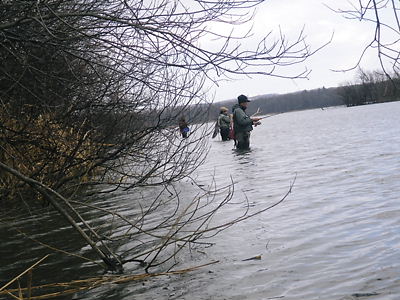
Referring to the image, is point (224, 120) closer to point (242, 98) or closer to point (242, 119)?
point (242, 119)

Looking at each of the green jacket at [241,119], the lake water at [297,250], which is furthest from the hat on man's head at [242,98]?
the lake water at [297,250]

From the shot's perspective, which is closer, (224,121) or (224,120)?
(224,120)

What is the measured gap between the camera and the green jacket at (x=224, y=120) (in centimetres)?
2452

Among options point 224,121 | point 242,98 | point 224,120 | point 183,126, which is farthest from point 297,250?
point 224,121

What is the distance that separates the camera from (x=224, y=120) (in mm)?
25109

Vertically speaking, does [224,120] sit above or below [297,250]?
above

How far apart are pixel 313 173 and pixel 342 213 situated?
507cm

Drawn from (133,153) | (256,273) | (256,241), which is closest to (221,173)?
(133,153)

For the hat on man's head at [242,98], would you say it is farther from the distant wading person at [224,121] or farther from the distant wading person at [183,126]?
the distant wading person at [183,126]

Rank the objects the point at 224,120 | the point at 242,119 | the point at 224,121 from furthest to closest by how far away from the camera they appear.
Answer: the point at 224,121 → the point at 224,120 → the point at 242,119

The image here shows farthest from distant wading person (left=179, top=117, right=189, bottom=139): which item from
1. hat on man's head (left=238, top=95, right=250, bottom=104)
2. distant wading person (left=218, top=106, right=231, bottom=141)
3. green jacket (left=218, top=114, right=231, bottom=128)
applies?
green jacket (left=218, top=114, right=231, bottom=128)

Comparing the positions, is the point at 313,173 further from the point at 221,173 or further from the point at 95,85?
the point at 95,85

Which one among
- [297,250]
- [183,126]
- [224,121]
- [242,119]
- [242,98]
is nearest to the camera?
[297,250]

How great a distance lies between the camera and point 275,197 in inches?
390
